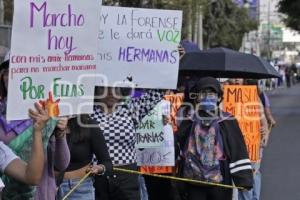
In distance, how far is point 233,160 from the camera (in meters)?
6.15

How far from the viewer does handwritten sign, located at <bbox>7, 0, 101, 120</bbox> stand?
387 centimetres

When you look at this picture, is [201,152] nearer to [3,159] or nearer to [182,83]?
[3,159]

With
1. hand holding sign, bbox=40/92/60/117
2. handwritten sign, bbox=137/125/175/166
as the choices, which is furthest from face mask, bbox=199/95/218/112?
hand holding sign, bbox=40/92/60/117

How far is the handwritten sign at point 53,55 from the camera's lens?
3869 mm

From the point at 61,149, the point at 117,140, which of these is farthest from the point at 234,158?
the point at 61,149

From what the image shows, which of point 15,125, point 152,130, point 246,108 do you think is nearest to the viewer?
point 15,125

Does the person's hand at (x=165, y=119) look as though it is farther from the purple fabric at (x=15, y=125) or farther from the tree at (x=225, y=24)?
the tree at (x=225, y=24)

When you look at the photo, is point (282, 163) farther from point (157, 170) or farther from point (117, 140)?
point (117, 140)

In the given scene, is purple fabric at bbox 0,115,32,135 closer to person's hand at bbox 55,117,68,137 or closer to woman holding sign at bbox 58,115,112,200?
person's hand at bbox 55,117,68,137

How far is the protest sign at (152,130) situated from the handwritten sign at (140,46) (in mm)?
656

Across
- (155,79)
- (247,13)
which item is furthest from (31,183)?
(247,13)

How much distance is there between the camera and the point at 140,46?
6.93 metres

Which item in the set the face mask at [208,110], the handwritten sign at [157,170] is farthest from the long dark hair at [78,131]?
the handwritten sign at [157,170]

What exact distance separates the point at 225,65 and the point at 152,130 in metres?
1.51
